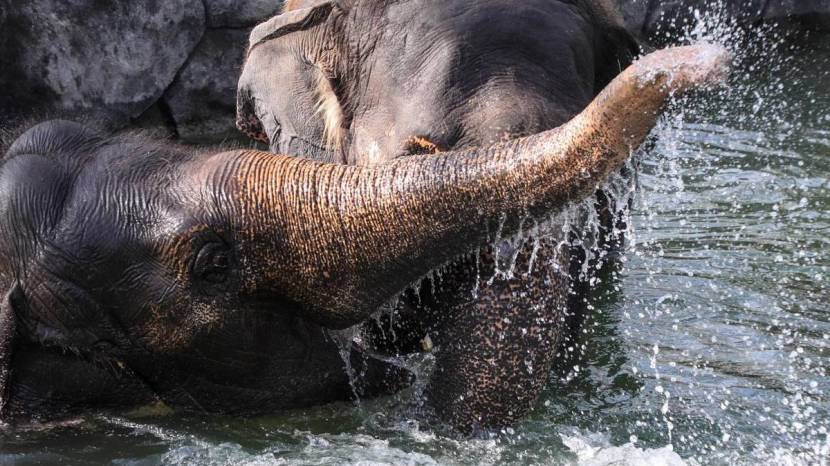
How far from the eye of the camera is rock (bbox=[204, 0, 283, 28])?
858cm

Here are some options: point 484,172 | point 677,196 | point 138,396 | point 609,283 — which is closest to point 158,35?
point 677,196

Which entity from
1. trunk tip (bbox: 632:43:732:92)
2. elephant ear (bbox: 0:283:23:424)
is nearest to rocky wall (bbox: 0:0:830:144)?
elephant ear (bbox: 0:283:23:424)

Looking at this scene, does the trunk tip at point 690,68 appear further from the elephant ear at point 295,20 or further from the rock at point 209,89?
the rock at point 209,89

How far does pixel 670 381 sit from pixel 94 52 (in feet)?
17.9

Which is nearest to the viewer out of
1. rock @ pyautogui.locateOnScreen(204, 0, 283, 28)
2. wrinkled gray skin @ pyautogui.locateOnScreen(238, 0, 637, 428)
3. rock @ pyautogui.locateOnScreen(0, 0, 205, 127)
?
wrinkled gray skin @ pyautogui.locateOnScreen(238, 0, 637, 428)

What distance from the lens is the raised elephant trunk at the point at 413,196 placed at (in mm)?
2344

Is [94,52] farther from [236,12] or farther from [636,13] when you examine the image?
[636,13]

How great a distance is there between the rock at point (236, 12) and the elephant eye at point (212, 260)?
5.78 meters

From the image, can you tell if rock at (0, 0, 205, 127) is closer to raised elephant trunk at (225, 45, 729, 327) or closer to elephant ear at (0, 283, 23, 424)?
elephant ear at (0, 283, 23, 424)

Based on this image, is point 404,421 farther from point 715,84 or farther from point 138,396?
point 715,84

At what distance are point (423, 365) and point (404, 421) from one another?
0.65ft

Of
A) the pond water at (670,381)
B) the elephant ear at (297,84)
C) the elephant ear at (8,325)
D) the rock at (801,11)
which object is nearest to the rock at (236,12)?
the pond water at (670,381)

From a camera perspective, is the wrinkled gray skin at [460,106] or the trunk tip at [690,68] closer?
the trunk tip at [690,68]

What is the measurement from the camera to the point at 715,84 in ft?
7.30
